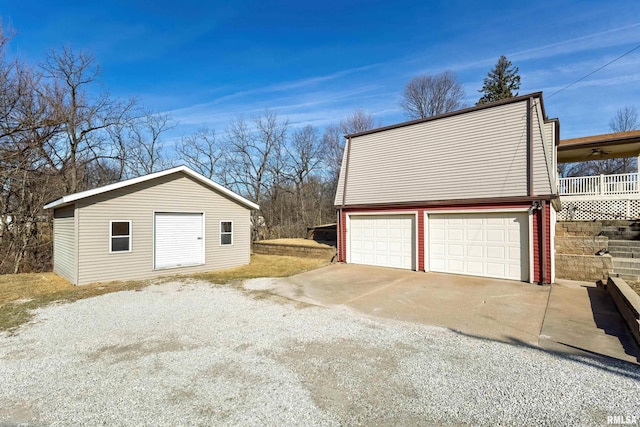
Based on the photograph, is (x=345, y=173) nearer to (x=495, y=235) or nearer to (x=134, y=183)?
(x=495, y=235)

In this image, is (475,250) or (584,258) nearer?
(584,258)

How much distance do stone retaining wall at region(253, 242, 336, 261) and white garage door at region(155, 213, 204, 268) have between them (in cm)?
430

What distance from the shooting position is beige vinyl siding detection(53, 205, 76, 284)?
8.87 meters

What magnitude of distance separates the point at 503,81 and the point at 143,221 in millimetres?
31405

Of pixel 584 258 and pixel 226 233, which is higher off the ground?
pixel 226 233

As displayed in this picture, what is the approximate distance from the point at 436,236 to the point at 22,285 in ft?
40.1

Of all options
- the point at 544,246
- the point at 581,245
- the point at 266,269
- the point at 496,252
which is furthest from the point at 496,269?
the point at 266,269

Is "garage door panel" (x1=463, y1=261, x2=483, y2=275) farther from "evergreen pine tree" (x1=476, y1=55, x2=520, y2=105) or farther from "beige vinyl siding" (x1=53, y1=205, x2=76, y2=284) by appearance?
"evergreen pine tree" (x1=476, y1=55, x2=520, y2=105)

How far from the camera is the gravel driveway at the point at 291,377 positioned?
2.71 m

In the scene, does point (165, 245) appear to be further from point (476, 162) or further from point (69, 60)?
point (69, 60)

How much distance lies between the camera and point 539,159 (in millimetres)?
8336

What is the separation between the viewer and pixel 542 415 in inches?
104

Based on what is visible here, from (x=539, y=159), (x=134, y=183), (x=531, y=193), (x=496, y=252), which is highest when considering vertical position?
(x=539, y=159)

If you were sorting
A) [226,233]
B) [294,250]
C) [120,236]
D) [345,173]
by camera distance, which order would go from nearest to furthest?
[120,236], [226,233], [345,173], [294,250]
